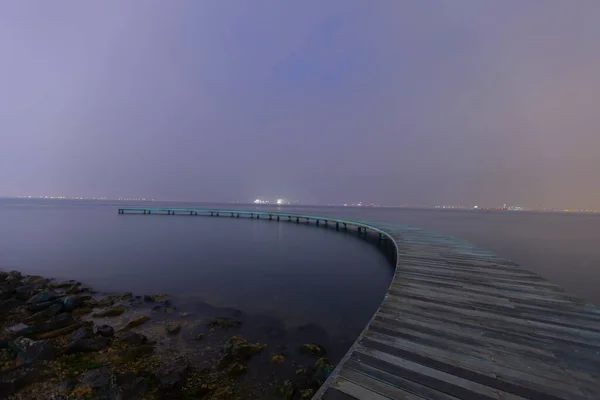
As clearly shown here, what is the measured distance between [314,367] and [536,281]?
235 inches

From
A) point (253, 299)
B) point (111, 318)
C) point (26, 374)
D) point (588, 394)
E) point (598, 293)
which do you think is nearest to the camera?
point (588, 394)

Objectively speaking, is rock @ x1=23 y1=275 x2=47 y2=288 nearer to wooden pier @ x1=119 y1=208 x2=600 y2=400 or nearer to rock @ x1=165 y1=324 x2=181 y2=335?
rock @ x1=165 y1=324 x2=181 y2=335

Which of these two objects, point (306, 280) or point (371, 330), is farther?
point (306, 280)

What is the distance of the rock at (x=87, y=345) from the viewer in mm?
5543

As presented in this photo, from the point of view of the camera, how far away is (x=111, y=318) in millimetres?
7527

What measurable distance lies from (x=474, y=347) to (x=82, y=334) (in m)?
8.00

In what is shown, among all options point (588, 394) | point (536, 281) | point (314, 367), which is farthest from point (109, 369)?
point (536, 281)

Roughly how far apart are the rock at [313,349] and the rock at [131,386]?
10.5 feet

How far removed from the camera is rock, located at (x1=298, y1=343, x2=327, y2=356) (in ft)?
19.6

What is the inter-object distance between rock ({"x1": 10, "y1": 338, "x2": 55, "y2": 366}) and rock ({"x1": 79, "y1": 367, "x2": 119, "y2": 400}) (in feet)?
4.14

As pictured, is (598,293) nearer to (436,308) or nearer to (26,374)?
(436,308)


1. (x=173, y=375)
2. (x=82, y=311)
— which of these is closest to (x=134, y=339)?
(x=173, y=375)

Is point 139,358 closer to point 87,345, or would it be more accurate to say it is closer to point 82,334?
point 87,345

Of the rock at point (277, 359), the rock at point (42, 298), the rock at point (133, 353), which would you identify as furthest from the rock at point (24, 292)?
the rock at point (277, 359)
